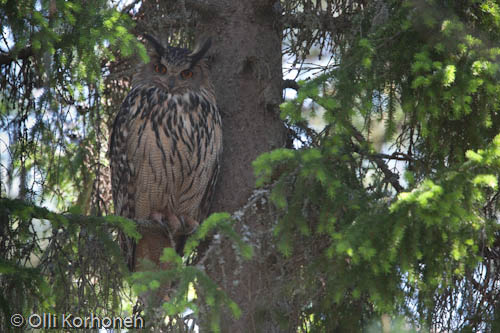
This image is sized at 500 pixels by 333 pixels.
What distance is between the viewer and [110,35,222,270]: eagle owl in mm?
→ 4344

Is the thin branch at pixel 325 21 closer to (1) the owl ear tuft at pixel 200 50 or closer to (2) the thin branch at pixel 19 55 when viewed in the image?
(1) the owl ear tuft at pixel 200 50

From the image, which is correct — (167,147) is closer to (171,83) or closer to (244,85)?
(171,83)

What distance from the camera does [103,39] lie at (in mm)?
3441

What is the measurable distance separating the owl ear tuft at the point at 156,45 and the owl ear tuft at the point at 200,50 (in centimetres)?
22

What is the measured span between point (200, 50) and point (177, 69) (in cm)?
24

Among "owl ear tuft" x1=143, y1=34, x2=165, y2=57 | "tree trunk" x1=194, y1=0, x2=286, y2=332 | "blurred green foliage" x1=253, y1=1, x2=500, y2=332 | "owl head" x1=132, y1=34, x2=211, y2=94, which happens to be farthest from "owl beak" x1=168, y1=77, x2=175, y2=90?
"blurred green foliage" x1=253, y1=1, x2=500, y2=332

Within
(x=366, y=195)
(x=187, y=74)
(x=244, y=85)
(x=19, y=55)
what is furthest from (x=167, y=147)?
(x=366, y=195)

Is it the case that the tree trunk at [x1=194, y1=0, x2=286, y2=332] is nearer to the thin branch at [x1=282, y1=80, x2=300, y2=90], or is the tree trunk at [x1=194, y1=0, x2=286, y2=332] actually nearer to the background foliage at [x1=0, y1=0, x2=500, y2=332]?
the thin branch at [x1=282, y1=80, x2=300, y2=90]

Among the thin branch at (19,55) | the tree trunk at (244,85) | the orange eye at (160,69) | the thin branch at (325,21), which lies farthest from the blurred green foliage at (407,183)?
the thin branch at (19,55)

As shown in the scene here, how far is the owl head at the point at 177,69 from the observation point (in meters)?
4.44

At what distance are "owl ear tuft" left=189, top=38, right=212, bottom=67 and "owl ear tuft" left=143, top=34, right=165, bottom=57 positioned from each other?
0.71 ft

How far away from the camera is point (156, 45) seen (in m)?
4.46

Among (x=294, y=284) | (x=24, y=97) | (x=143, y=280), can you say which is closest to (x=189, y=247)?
(x=143, y=280)

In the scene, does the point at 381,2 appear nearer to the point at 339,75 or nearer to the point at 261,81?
the point at 339,75
